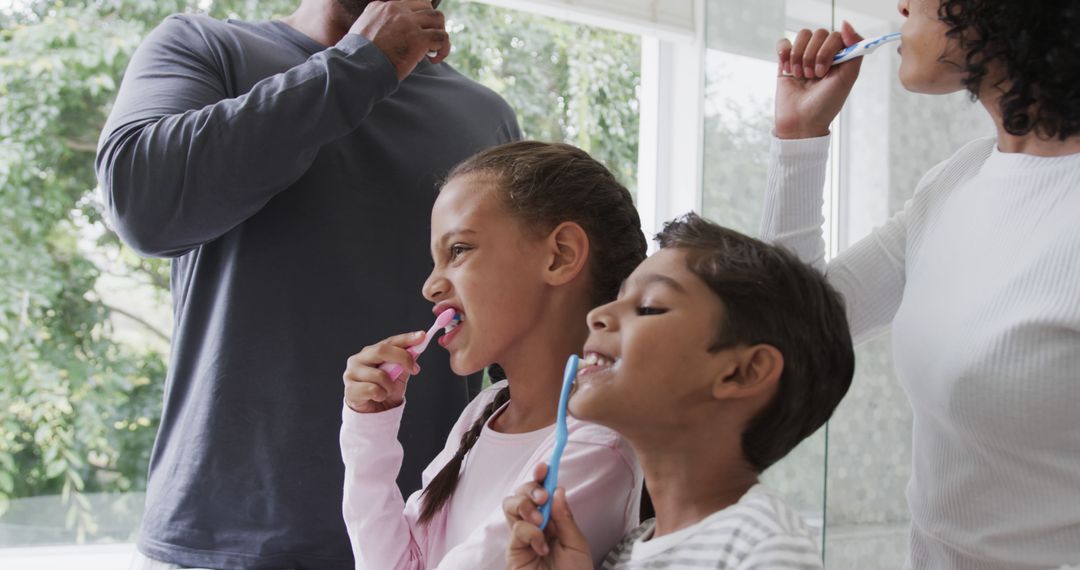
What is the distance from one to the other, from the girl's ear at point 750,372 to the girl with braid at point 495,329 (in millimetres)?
197

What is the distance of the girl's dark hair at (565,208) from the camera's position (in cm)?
105

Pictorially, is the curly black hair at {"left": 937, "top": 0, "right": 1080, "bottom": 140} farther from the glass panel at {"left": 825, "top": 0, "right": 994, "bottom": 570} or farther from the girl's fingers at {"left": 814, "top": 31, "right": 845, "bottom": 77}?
the glass panel at {"left": 825, "top": 0, "right": 994, "bottom": 570}

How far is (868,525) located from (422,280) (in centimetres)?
96

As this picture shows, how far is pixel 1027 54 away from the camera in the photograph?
846 millimetres

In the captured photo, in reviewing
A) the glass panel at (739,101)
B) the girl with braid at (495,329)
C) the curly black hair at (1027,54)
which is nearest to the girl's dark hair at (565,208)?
the girl with braid at (495,329)

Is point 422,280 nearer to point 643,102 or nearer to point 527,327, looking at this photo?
point 527,327

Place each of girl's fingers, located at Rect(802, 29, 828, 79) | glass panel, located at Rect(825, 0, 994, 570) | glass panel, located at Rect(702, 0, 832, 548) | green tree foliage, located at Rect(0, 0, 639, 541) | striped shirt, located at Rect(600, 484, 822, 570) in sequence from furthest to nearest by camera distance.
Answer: green tree foliage, located at Rect(0, 0, 639, 541)
glass panel, located at Rect(702, 0, 832, 548)
glass panel, located at Rect(825, 0, 994, 570)
girl's fingers, located at Rect(802, 29, 828, 79)
striped shirt, located at Rect(600, 484, 822, 570)

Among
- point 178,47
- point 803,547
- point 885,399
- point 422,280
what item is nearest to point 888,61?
point 885,399

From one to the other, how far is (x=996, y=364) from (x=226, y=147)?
78 cm

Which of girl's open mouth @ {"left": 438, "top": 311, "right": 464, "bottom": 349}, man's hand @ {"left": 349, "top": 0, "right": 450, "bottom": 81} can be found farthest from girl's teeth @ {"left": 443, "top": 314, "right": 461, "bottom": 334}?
man's hand @ {"left": 349, "top": 0, "right": 450, "bottom": 81}

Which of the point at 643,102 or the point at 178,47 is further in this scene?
the point at 643,102

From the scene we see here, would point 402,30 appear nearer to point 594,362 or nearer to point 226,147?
point 226,147

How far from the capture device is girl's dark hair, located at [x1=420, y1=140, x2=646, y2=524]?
1.05 metres

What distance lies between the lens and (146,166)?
1.10 m
